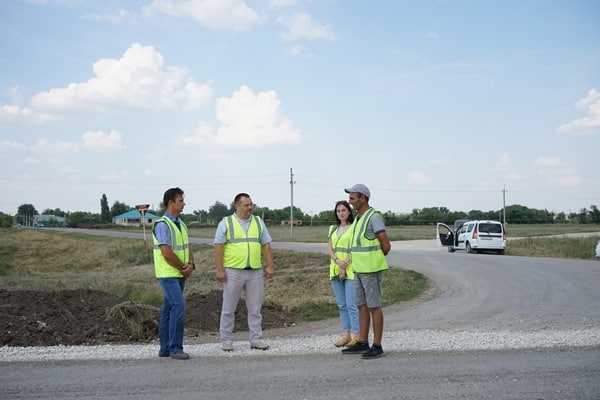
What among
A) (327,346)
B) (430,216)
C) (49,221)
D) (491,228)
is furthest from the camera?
(49,221)

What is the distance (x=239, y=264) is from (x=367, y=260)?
62.5 inches

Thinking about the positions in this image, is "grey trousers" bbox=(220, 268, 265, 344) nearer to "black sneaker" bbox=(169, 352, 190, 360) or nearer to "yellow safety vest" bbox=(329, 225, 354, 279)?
"black sneaker" bbox=(169, 352, 190, 360)

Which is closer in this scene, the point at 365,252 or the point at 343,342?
the point at 365,252

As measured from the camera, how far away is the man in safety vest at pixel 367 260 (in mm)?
7191

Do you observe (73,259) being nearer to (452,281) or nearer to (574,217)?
(452,281)

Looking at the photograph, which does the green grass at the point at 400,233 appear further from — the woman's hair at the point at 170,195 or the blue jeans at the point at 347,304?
the woman's hair at the point at 170,195

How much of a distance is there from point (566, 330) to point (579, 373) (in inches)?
119

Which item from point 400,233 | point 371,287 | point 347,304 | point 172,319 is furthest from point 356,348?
point 400,233

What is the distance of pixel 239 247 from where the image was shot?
7570 mm

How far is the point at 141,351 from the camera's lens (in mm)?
7543

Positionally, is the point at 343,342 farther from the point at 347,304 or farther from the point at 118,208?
the point at 118,208

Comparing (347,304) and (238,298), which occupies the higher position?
(238,298)

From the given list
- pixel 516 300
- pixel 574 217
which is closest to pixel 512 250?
pixel 516 300

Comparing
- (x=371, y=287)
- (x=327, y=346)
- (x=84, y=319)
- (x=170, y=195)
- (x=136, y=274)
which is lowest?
(x=136, y=274)
